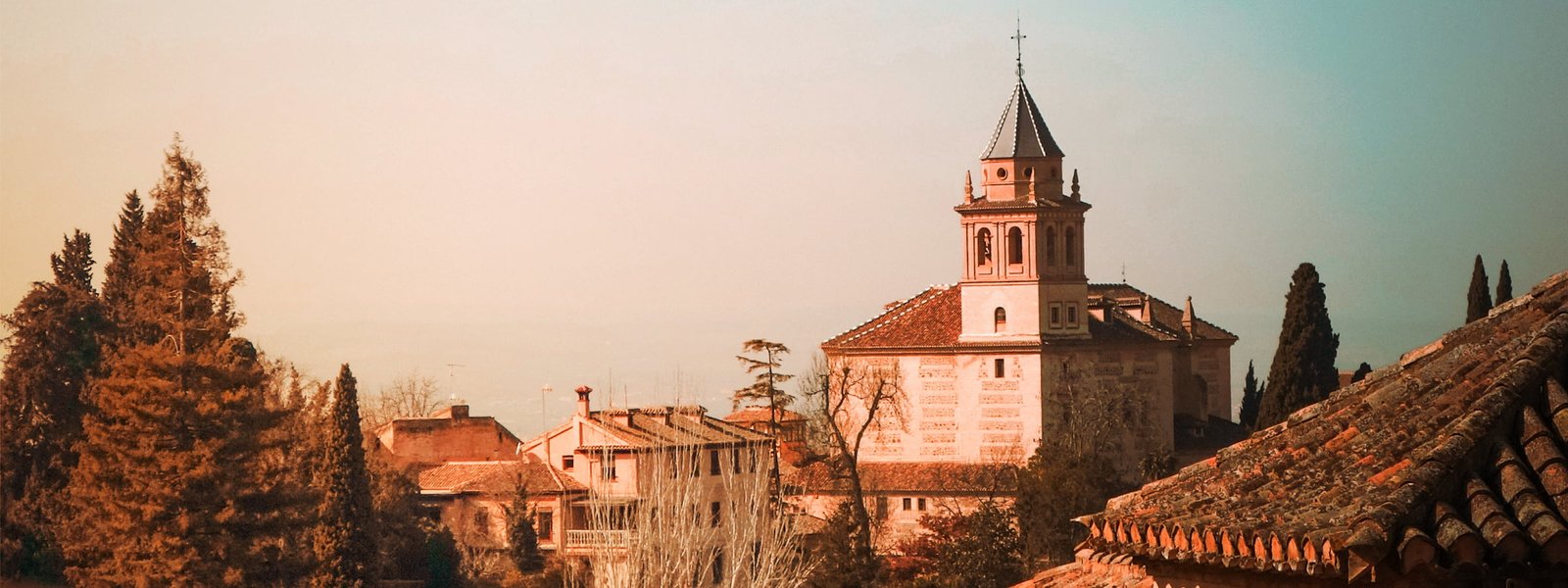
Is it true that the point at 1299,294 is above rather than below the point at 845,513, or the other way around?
above

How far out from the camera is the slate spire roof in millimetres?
50688

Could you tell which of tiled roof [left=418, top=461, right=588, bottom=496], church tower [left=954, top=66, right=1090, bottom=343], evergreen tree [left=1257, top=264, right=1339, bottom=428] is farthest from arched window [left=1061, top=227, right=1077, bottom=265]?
tiled roof [left=418, top=461, right=588, bottom=496]

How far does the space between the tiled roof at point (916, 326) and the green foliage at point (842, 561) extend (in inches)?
666

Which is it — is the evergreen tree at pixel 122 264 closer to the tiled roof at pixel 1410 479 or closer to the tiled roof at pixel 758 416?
the tiled roof at pixel 758 416

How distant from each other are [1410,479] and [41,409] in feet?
100

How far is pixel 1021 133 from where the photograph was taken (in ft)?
167

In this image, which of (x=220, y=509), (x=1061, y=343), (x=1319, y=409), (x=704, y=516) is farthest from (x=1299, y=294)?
(x=1319, y=409)

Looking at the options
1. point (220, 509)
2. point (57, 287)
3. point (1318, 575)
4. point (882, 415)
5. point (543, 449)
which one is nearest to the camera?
point (1318, 575)

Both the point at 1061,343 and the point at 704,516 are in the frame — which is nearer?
the point at 704,516

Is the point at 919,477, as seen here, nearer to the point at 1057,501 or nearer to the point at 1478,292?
the point at 1057,501

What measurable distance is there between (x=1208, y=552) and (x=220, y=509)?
25.5m

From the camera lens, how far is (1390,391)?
20.0 feet

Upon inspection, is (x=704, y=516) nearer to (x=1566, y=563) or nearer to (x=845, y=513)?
(x=845, y=513)

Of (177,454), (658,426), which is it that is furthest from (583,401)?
(177,454)
